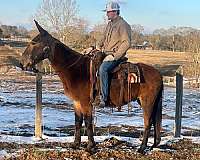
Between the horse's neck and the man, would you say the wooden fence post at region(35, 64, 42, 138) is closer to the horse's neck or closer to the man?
A: the horse's neck

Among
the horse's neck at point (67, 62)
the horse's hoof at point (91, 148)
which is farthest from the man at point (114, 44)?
the horse's hoof at point (91, 148)

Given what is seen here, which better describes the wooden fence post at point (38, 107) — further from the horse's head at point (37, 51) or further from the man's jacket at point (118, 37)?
the man's jacket at point (118, 37)

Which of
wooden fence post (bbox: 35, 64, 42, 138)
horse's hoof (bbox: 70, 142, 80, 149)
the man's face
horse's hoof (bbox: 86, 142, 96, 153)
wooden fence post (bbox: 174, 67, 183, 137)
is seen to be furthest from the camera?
wooden fence post (bbox: 174, 67, 183, 137)

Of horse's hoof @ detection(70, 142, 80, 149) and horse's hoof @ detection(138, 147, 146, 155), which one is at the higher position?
horse's hoof @ detection(70, 142, 80, 149)

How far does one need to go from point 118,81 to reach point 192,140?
3.10 meters

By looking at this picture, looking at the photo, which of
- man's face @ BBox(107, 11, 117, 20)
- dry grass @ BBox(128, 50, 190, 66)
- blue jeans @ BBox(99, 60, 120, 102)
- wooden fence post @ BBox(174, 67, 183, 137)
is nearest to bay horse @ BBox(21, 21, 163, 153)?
blue jeans @ BBox(99, 60, 120, 102)

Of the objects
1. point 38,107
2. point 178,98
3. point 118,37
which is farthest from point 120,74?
point 178,98

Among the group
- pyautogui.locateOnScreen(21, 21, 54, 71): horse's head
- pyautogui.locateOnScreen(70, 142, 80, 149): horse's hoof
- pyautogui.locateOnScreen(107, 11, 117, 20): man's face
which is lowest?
pyautogui.locateOnScreen(70, 142, 80, 149): horse's hoof

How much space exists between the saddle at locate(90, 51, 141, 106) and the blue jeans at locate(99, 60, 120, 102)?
0.27ft

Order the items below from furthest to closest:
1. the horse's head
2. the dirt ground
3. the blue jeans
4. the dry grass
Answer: the dry grass
the blue jeans
the horse's head
the dirt ground

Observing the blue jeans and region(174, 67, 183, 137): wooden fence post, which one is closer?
the blue jeans

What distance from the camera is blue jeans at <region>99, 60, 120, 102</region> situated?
7773 millimetres

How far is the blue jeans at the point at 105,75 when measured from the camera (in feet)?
25.5

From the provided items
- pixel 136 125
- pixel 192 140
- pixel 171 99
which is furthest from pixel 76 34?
pixel 192 140
